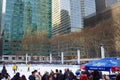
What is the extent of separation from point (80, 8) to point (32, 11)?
52092 millimetres

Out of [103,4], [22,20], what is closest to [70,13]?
[103,4]

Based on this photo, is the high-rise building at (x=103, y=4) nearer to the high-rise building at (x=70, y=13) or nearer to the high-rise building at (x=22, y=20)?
the high-rise building at (x=70, y=13)

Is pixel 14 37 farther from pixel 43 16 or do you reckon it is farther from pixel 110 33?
pixel 110 33

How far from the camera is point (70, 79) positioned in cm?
1165

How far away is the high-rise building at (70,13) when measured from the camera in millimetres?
129625

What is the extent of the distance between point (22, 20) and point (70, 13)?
47674mm

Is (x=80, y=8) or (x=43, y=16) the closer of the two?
(x=43, y=16)

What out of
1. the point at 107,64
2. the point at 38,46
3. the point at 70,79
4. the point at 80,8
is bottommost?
the point at 70,79

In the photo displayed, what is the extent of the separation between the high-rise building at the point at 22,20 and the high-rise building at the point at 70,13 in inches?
1258

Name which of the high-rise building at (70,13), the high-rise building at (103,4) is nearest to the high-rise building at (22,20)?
the high-rise building at (70,13)

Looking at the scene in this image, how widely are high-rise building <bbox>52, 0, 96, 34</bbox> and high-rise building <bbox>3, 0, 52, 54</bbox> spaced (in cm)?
3195

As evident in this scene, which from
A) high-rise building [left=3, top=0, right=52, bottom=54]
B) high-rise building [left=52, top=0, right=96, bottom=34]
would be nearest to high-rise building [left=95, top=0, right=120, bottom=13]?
high-rise building [left=52, top=0, right=96, bottom=34]

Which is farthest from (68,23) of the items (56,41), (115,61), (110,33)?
(115,61)

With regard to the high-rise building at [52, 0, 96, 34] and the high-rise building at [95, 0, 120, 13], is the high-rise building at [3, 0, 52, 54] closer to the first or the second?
the high-rise building at [52, 0, 96, 34]
